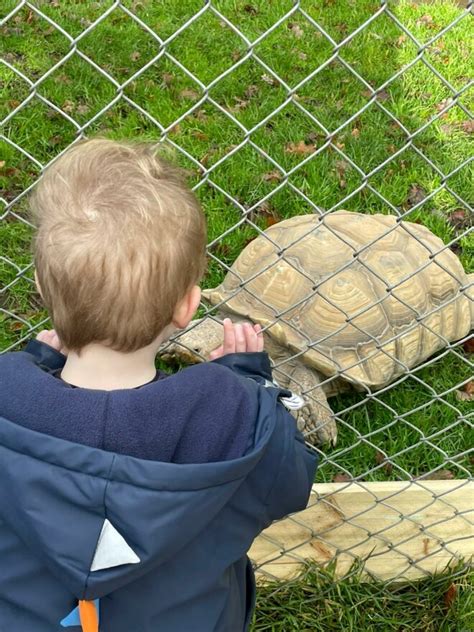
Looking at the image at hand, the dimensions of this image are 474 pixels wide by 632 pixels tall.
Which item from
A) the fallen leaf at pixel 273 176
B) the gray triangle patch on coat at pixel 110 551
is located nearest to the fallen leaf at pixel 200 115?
the fallen leaf at pixel 273 176

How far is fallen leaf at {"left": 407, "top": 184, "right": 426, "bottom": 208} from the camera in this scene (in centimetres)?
462

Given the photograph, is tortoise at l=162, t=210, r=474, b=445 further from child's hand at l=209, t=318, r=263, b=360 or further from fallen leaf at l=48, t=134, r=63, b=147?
child's hand at l=209, t=318, r=263, b=360

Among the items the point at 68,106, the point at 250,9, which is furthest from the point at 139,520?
the point at 250,9

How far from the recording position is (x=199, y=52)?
5434mm

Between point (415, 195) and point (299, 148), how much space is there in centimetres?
75

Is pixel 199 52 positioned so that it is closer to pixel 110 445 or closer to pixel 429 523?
pixel 429 523

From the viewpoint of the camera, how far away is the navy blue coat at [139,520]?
4.64 ft

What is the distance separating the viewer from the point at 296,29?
598cm

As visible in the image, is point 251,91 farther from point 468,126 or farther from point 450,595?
point 450,595

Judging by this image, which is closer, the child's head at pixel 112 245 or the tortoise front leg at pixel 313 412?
the child's head at pixel 112 245

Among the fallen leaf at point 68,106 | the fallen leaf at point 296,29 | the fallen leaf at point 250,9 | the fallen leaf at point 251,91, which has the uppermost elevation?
the fallen leaf at point 250,9

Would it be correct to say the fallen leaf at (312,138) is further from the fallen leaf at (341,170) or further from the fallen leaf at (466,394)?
the fallen leaf at (466,394)

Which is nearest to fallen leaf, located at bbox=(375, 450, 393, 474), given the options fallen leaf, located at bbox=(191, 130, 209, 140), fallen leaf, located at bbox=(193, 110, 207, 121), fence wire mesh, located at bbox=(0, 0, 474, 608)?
fence wire mesh, located at bbox=(0, 0, 474, 608)

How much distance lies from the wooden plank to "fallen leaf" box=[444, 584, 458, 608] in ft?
0.26
